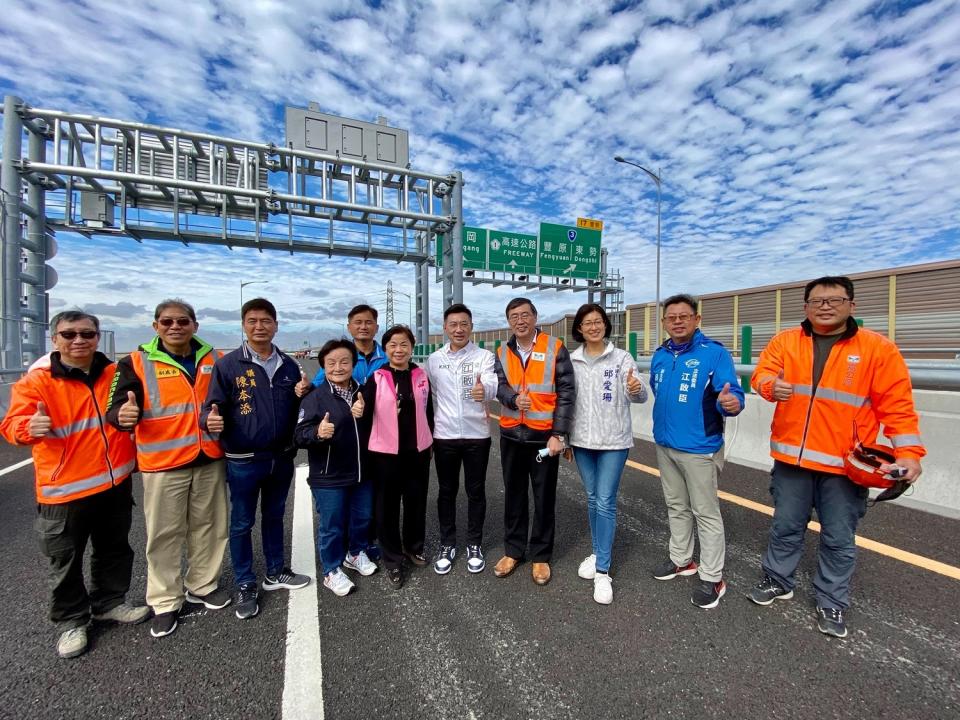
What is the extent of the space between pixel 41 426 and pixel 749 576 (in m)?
4.30

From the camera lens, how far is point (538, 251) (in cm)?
1989

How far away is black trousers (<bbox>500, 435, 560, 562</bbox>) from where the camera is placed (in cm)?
321

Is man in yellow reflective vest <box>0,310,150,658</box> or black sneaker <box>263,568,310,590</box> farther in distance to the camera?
black sneaker <box>263,568,310,590</box>

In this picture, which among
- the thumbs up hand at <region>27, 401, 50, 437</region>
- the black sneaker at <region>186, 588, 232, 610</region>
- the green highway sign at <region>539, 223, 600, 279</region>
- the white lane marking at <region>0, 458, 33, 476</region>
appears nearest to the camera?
the thumbs up hand at <region>27, 401, 50, 437</region>

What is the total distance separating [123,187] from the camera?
12.5 m

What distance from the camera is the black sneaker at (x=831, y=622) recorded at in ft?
7.83

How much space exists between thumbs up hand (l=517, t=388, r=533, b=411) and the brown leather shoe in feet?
3.64

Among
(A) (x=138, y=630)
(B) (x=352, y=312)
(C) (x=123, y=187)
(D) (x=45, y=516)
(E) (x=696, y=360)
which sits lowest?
(A) (x=138, y=630)

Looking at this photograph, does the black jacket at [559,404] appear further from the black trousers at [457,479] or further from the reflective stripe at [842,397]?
the reflective stripe at [842,397]

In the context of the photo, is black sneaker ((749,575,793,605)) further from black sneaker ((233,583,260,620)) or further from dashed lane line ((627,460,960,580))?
black sneaker ((233,583,260,620))

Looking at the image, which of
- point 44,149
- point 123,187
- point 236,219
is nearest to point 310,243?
point 236,219

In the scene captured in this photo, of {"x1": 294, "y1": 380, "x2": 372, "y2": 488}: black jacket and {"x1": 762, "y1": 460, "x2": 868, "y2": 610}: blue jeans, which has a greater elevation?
{"x1": 294, "y1": 380, "x2": 372, "y2": 488}: black jacket

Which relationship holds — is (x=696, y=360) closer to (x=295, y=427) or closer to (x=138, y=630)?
(x=295, y=427)

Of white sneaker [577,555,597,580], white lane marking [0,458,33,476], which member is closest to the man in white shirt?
white sneaker [577,555,597,580]
